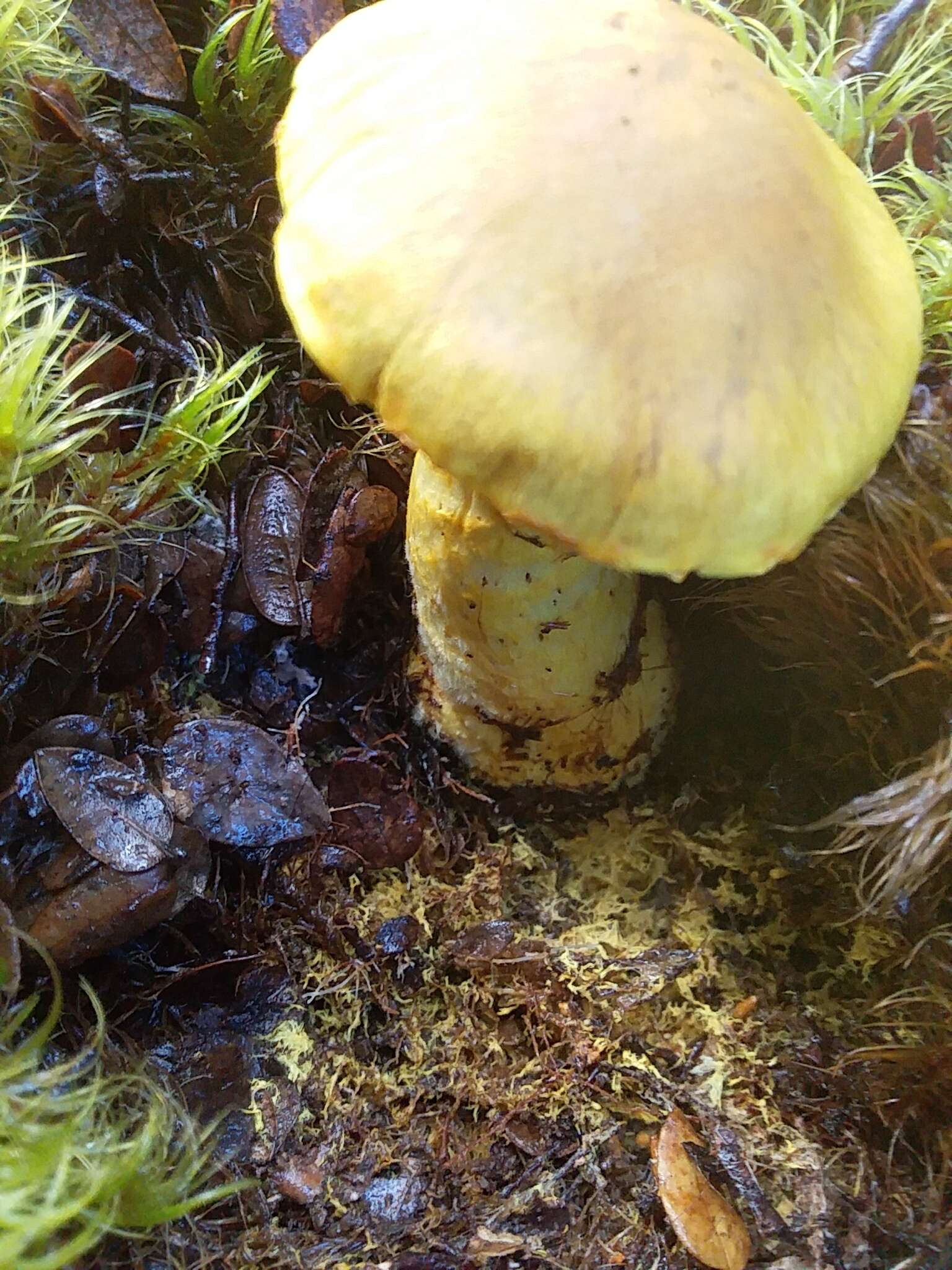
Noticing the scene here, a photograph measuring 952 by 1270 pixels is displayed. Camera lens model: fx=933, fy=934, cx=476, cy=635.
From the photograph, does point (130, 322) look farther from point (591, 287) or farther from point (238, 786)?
point (591, 287)

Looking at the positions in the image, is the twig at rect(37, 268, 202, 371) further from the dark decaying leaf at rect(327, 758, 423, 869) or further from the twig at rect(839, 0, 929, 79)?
the twig at rect(839, 0, 929, 79)

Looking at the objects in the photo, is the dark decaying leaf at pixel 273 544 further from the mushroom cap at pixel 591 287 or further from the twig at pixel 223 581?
the mushroom cap at pixel 591 287

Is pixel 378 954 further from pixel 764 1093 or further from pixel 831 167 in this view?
pixel 831 167

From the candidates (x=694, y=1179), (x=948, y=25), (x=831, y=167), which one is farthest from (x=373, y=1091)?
(x=948, y=25)

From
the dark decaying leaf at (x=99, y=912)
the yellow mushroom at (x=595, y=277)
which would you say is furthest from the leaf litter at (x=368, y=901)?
the yellow mushroom at (x=595, y=277)

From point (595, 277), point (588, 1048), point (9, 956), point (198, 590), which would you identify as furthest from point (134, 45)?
point (588, 1048)

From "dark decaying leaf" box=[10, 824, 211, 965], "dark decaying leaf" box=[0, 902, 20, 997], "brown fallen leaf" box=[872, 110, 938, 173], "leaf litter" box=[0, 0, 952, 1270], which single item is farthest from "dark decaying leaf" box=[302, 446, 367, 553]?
"brown fallen leaf" box=[872, 110, 938, 173]
